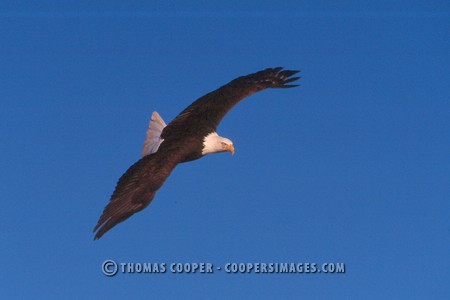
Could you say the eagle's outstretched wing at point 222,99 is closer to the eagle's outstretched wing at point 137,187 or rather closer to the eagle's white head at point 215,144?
the eagle's white head at point 215,144

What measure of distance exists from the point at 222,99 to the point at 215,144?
789mm

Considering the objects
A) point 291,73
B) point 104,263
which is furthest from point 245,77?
point 104,263

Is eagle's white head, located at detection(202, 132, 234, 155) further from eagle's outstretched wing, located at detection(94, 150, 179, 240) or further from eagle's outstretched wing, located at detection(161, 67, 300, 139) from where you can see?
eagle's outstretched wing, located at detection(94, 150, 179, 240)

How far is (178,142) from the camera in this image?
9.90m

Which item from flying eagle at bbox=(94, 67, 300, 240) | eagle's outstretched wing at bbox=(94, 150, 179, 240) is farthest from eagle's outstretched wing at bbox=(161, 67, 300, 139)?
eagle's outstretched wing at bbox=(94, 150, 179, 240)

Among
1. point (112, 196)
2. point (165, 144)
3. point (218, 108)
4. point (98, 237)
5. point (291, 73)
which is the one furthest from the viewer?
point (291, 73)

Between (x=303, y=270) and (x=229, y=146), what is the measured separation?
2327mm

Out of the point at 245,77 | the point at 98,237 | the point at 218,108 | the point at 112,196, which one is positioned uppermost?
the point at 245,77

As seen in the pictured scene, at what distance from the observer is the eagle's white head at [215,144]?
400 inches

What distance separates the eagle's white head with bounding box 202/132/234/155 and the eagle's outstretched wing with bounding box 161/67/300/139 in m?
0.12

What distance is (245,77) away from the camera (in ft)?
37.1

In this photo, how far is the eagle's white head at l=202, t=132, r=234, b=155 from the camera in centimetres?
1017

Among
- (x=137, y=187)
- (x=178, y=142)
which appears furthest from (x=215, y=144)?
(x=137, y=187)

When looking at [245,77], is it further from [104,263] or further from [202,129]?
[104,263]
